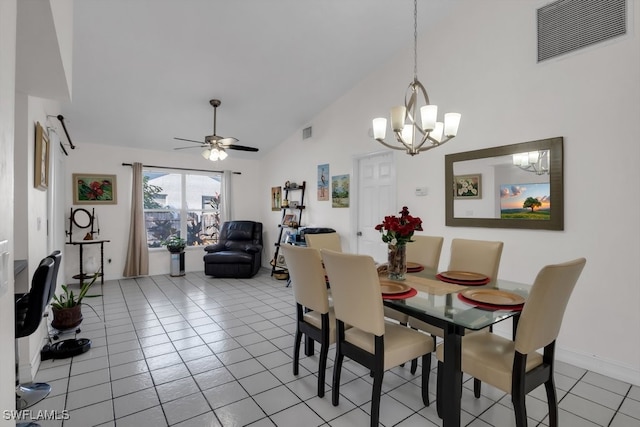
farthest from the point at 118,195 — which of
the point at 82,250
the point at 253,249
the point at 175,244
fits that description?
the point at 253,249

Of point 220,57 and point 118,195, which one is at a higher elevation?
point 220,57

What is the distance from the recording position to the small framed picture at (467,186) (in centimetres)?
332

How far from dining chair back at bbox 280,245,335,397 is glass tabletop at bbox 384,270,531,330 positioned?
0.47 metres

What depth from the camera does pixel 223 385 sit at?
2344 mm

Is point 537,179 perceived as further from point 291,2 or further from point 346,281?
point 291,2

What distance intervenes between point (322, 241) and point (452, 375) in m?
1.75

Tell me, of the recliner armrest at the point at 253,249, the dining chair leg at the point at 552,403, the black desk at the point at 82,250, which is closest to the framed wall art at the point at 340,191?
the recliner armrest at the point at 253,249

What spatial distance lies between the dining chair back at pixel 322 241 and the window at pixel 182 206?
169 inches

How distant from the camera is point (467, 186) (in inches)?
134

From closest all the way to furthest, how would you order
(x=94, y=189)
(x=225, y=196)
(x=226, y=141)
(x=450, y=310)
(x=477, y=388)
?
(x=450, y=310), (x=477, y=388), (x=226, y=141), (x=94, y=189), (x=225, y=196)

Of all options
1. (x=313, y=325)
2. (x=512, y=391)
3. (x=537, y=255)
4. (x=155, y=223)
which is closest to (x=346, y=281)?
(x=313, y=325)

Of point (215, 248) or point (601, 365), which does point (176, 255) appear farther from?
point (601, 365)

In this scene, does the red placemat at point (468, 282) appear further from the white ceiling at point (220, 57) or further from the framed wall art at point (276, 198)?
the framed wall art at point (276, 198)

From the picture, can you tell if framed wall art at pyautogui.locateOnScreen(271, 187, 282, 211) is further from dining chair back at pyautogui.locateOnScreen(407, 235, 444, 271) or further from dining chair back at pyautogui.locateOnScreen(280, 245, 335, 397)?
dining chair back at pyautogui.locateOnScreen(280, 245, 335, 397)
